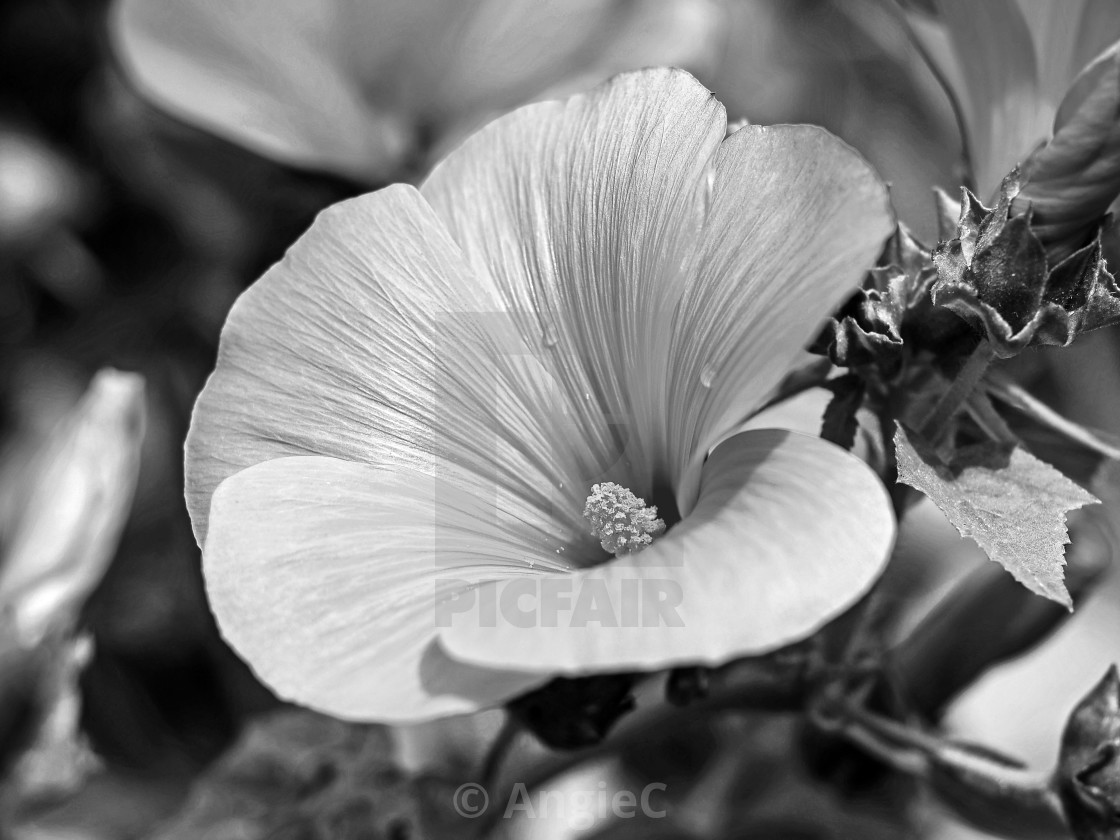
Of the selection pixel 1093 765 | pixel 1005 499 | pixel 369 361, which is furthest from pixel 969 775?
pixel 369 361

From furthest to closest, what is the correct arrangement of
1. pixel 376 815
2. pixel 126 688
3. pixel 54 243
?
1. pixel 54 243
2. pixel 126 688
3. pixel 376 815

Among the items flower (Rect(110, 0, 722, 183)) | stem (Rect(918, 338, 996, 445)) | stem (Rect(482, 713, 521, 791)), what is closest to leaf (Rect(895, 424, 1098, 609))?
stem (Rect(918, 338, 996, 445))

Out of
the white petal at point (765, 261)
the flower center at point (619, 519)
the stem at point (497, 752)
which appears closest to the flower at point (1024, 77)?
the white petal at point (765, 261)

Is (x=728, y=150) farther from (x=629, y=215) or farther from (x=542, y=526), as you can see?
(x=542, y=526)

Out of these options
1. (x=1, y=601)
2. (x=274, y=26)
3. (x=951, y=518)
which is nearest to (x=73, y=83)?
(x=274, y=26)

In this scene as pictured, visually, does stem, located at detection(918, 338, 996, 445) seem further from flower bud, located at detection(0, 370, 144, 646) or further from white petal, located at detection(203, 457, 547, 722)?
flower bud, located at detection(0, 370, 144, 646)

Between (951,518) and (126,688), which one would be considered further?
(126,688)

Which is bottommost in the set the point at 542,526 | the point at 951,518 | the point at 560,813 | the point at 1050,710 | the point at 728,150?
the point at 560,813

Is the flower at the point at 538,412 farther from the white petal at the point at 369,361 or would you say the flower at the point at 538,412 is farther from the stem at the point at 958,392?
the stem at the point at 958,392

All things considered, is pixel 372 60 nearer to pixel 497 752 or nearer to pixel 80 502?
pixel 80 502
